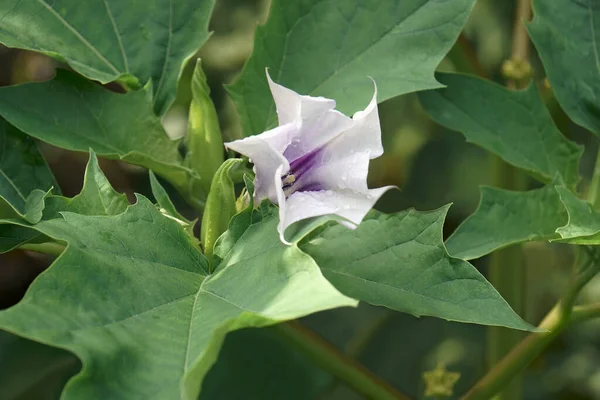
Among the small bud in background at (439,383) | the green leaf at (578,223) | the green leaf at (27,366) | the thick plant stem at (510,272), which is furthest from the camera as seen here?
the green leaf at (27,366)

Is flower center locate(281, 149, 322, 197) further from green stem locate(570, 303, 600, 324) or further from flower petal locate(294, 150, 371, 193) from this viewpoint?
green stem locate(570, 303, 600, 324)

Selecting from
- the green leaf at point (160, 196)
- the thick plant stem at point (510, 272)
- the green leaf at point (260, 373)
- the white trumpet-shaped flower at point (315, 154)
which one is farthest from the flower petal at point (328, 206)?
the green leaf at point (260, 373)

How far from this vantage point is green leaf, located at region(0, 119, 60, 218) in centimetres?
80

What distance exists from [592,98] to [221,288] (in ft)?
1.66

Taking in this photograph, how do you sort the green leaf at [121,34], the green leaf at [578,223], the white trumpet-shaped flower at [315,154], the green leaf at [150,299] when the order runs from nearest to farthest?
the green leaf at [150,299], the white trumpet-shaped flower at [315,154], the green leaf at [578,223], the green leaf at [121,34]

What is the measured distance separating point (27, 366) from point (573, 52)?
3.09 feet

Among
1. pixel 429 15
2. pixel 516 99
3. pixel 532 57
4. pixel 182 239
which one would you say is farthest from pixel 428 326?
pixel 182 239

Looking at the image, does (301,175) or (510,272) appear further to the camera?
(510,272)

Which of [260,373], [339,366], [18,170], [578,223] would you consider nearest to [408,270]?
[578,223]

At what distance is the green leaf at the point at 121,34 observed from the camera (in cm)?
80

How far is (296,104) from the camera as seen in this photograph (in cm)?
62

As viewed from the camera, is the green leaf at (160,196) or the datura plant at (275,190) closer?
the datura plant at (275,190)

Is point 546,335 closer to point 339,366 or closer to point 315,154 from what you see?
point 339,366

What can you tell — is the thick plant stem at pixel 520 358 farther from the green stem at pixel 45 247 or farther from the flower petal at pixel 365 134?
the green stem at pixel 45 247
